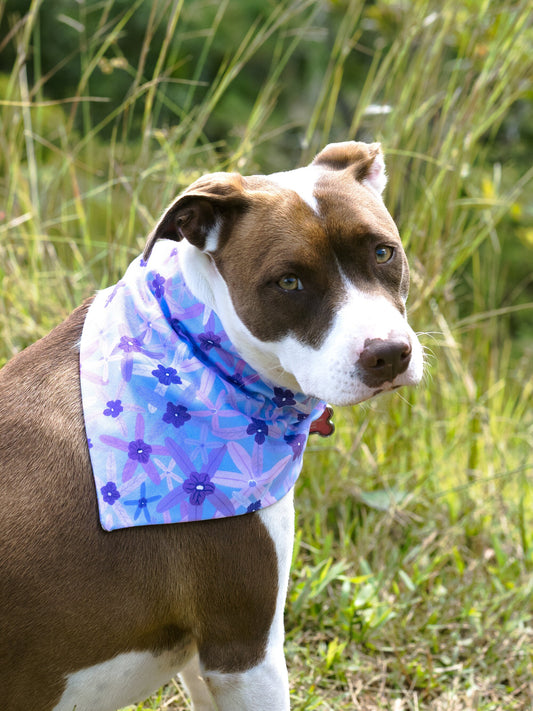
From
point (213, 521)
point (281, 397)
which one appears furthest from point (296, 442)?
point (213, 521)

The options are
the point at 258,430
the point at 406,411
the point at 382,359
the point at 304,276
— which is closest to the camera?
the point at 382,359

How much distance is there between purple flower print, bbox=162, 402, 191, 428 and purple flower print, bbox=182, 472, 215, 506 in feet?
0.42

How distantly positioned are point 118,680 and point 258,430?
0.70 meters

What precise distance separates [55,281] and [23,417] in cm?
197

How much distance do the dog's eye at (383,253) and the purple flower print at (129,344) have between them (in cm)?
63

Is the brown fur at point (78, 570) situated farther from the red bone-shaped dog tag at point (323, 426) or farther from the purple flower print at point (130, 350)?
the red bone-shaped dog tag at point (323, 426)

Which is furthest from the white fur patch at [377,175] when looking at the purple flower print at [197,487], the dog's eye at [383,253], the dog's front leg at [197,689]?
the dog's front leg at [197,689]

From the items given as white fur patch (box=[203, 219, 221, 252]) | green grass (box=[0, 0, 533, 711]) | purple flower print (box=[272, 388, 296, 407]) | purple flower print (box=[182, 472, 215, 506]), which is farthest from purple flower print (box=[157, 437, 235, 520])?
green grass (box=[0, 0, 533, 711])

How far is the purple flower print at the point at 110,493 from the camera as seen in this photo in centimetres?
199

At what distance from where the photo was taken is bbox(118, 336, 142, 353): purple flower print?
2.12 meters

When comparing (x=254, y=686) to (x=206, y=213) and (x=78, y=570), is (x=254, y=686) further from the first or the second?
(x=206, y=213)

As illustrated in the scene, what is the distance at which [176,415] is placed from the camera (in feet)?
6.87

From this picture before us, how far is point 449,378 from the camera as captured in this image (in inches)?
172

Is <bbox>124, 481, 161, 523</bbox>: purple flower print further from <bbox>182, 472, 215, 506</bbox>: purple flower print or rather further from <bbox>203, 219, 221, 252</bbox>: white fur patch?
<bbox>203, 219, 221, 252</bbox>: white fur patch
